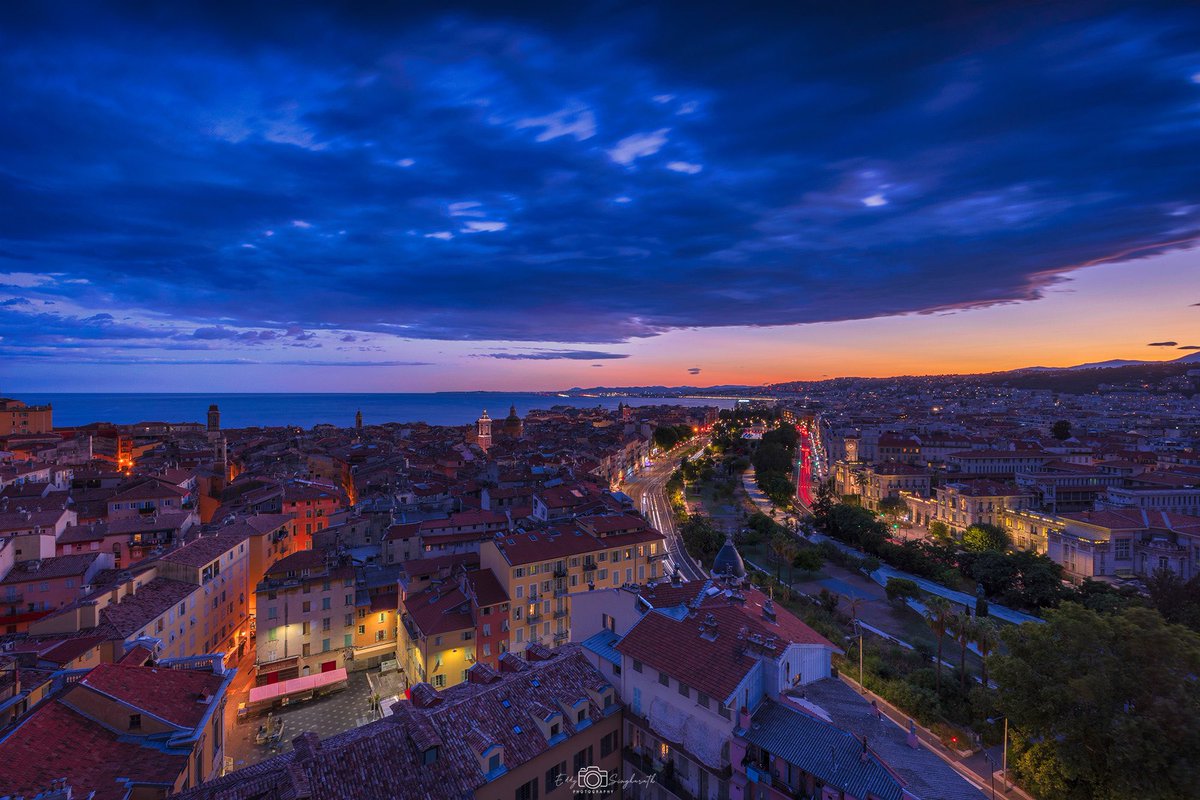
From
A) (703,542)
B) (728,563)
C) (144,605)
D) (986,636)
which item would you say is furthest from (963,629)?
(144,605)

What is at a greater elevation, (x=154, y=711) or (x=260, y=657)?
(x=154, y=711)

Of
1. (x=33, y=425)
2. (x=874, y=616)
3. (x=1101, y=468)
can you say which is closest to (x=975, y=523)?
(x=1101, y=468)

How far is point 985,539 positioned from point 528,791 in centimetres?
5532

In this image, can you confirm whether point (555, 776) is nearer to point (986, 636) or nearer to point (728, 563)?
point (986, 636)

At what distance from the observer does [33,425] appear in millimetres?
93625

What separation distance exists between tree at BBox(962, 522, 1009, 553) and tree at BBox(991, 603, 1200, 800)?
43.5 metres

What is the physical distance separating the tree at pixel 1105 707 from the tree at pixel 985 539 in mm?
43544

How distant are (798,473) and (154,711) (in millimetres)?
103570

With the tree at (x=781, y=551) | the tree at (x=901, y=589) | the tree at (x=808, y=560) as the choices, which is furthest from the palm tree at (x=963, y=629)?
the tree at (x=808, y=560)

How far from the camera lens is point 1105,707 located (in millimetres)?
15320

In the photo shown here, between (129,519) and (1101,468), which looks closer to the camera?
(129,519)

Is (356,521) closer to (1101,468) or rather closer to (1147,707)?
(1147,707)
